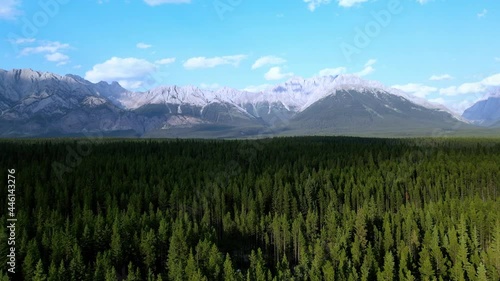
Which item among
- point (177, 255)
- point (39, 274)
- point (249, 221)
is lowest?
point (177, 255)

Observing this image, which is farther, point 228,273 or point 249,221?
point 249,221

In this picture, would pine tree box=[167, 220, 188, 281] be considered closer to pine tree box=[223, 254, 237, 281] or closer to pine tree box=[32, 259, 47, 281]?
pine tree box=[223, 254, 237, 281]

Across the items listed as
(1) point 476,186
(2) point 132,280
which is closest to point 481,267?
(2) point 132,280

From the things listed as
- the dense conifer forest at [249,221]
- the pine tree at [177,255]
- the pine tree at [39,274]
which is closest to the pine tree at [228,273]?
the dense conifer forest at [249,221]

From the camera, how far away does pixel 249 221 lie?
102438mm

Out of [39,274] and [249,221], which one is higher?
[39,274]

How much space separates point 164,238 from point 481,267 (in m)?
58.1

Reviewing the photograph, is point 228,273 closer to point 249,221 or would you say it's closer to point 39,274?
point 39,274

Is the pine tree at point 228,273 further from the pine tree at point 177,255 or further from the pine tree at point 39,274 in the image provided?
the pine tree at point 39,274

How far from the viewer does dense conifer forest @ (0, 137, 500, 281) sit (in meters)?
71.7

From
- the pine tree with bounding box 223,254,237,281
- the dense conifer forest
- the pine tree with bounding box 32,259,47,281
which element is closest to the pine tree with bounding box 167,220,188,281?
the dense conifer forest

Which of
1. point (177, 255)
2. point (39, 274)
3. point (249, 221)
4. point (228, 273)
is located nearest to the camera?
point (39, 274)

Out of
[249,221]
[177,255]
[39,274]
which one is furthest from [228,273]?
[249,221]

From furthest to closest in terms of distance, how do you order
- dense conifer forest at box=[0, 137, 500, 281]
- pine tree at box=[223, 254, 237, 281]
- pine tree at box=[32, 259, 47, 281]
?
1. dense conifer forest at box=[0, 137, 500, 281]
2. pine tree at box=[223, 254, 237, 281]
3. pine tree at box=[32, 259, 47, 281]
